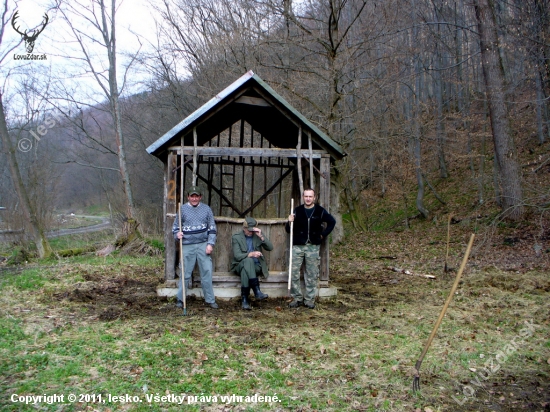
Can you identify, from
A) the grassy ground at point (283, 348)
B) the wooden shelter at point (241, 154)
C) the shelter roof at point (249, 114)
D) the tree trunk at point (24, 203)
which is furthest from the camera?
the tree trunk at point (24, 203)

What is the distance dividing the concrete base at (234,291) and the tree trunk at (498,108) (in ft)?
24.4

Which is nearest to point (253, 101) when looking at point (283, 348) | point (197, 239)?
point (197, 239)

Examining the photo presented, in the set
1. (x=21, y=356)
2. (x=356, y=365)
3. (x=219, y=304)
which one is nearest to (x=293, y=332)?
(x=356, y=365)

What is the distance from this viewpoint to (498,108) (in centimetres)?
1412

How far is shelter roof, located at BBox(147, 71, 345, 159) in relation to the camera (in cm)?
799

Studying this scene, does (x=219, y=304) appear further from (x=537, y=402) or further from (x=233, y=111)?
(x=537, y=402)

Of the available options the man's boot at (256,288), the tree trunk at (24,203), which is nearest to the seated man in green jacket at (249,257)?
the man's boot at (256,288)

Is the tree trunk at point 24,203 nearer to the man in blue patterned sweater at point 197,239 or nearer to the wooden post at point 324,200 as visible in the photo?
the man in blue patterned sweater at point 197,239

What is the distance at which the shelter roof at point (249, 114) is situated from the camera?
7992 millimetres

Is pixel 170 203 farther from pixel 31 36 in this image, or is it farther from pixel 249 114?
pixel 31 36

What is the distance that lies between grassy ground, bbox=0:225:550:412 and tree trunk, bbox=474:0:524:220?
4.17 m

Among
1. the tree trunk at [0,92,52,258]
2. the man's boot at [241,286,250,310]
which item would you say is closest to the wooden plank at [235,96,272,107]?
the man's boot at [241,286,250,310]

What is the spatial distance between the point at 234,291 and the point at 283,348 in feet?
8.97

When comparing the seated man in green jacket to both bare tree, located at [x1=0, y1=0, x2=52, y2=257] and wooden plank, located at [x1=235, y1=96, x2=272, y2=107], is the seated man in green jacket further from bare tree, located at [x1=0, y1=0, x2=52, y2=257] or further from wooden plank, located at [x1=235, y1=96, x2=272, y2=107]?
bare tree, located at [x1=0, y1=0, x2=52, y2=257]
